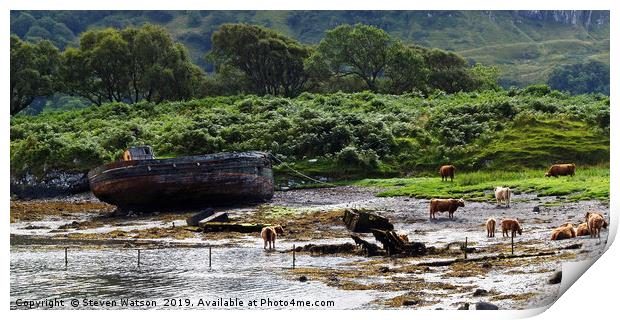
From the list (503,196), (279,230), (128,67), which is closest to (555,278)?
(503,196)

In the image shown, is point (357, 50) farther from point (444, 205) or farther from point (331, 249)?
point (331, 249)

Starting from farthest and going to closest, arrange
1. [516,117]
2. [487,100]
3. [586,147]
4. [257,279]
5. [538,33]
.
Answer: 1. [538,33]
2. [487,100]
3. [516,117]
4. [586,147]
5. [257,279]

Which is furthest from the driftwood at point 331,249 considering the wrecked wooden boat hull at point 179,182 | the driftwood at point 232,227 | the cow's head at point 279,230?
the wrecked wooden boat hull at point 179,182

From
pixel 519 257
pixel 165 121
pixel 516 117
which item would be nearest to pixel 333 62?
pixel 165 121

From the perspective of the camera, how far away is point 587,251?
25.2 meters

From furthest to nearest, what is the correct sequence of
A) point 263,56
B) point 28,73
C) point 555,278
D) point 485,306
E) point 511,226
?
point 263,56 < point 28,73 < point 511,226 < point 555,278 < point 485,306

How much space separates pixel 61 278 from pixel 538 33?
197 feet

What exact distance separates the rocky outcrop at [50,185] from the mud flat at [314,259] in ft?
19.4

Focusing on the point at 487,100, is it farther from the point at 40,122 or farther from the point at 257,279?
the point at 257,279

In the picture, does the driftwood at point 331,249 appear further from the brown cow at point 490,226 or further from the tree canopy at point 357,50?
the tree canopy at point 357,50

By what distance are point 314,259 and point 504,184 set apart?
1023 cm

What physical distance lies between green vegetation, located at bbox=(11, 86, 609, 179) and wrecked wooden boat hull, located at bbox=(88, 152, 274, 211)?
4179mm

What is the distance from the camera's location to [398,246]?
26547mm

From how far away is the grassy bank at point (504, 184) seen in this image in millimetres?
32125
